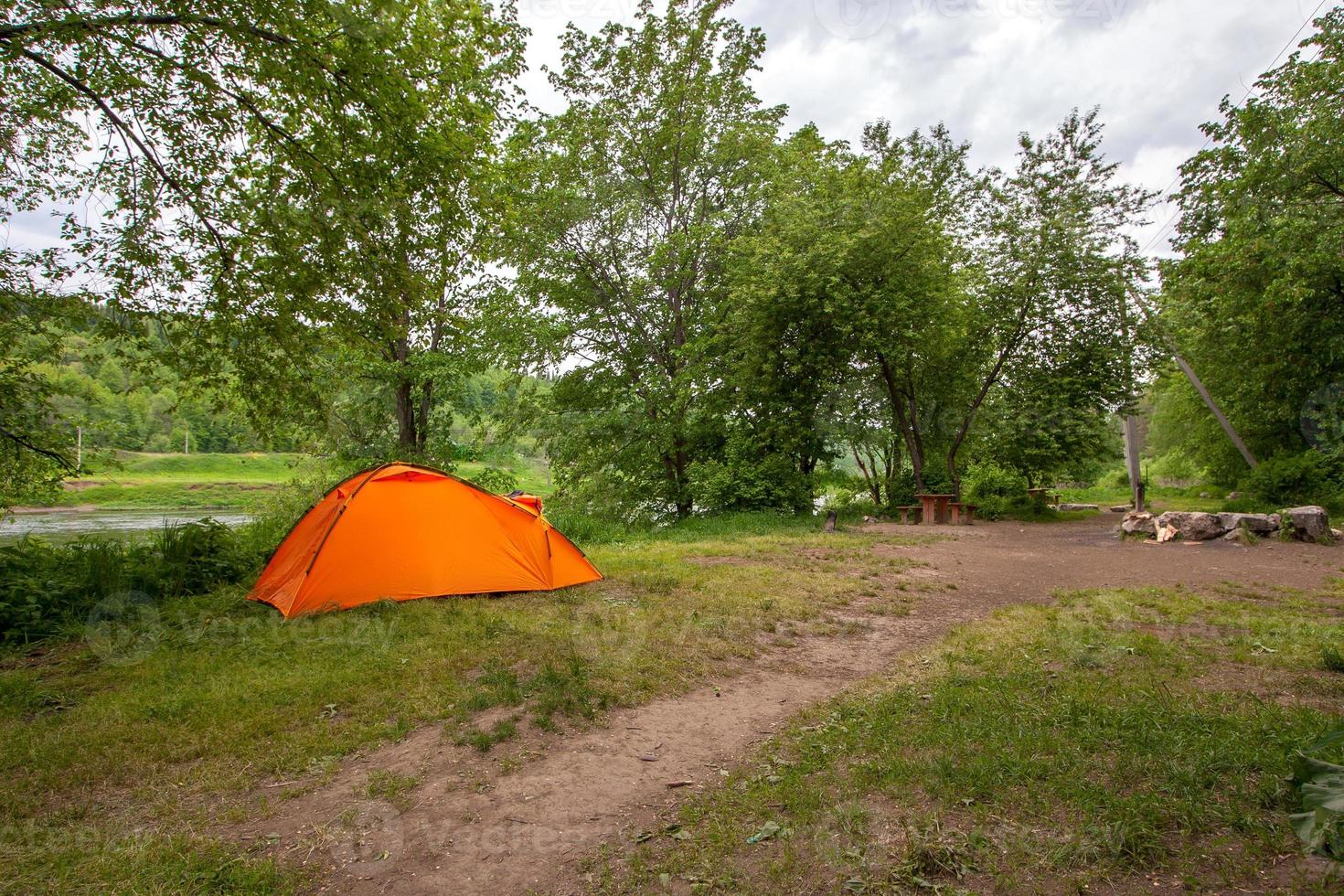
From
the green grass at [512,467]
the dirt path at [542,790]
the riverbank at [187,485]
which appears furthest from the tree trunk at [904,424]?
the dirt path at [542,790]

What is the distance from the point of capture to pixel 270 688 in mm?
4840

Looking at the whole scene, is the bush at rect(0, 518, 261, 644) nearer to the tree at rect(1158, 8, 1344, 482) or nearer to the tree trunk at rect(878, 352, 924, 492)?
the tree trunk at rect(878, 352, 924, 492)

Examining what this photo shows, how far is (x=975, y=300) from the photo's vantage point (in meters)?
18.6

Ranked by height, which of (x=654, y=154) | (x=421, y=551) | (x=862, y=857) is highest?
(x=654, y=154)

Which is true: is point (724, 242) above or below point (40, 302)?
above

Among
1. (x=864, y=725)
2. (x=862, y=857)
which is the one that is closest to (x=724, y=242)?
(x=864, y=725)

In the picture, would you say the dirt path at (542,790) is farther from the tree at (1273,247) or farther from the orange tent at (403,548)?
the tree at (1273,247)

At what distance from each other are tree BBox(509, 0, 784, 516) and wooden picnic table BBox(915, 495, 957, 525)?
19.0 feet

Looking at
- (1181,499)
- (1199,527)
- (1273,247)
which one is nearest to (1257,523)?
(1199,527)

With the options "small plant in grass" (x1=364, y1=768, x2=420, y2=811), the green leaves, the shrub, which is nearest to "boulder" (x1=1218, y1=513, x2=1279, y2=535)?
the green leaves

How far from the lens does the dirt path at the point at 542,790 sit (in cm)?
290

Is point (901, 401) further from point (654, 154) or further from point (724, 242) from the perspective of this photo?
point (654, 154)

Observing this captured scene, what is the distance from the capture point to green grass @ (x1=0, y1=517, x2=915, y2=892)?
3.18 metres

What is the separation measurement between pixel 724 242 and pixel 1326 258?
11999 millimetres
